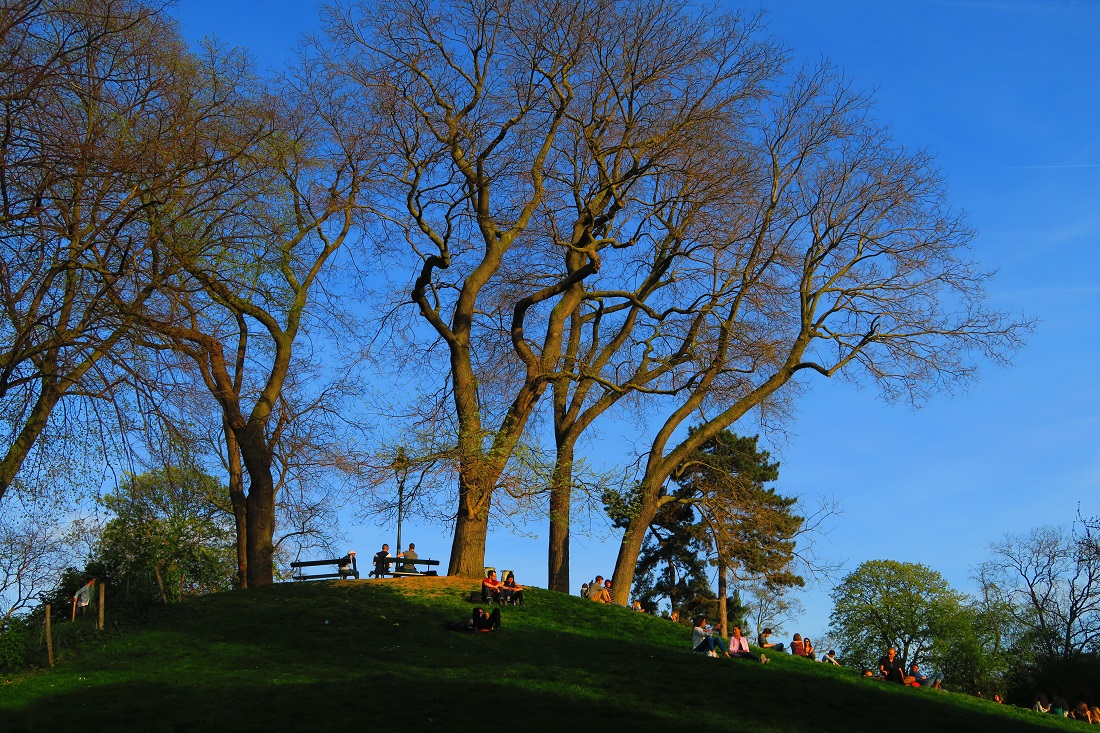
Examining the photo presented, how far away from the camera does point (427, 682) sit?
1766 centimetres

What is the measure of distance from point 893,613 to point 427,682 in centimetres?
4680

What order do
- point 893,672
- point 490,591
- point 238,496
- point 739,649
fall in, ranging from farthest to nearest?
point 238,496 < point 490,591 < point 739,649 < point 893,672

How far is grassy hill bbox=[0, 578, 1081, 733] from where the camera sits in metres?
15.7

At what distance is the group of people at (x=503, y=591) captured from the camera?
81.5 ft

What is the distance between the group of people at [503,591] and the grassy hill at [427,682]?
1.90 ft

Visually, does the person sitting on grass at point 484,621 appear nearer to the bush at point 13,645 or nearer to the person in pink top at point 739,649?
the person in pink top at point 739,649

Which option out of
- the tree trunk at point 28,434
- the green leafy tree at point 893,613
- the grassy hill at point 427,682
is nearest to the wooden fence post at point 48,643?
the grassy hill at point 427,682

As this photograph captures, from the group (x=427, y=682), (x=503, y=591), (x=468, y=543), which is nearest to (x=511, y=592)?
(x=503, y=591)

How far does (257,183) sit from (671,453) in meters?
14.2

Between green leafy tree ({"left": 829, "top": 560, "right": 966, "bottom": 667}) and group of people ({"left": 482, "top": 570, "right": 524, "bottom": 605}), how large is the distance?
37.0 meters

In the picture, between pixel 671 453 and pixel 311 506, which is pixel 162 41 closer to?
pixel 671 453

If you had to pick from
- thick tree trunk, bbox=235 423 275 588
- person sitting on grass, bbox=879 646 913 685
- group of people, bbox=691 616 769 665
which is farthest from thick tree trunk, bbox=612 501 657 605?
thick tree trunk, bbox=235 423 275 588

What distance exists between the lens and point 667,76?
27031 mm

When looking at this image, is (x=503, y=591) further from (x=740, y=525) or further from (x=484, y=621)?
(x=740, y=525)
